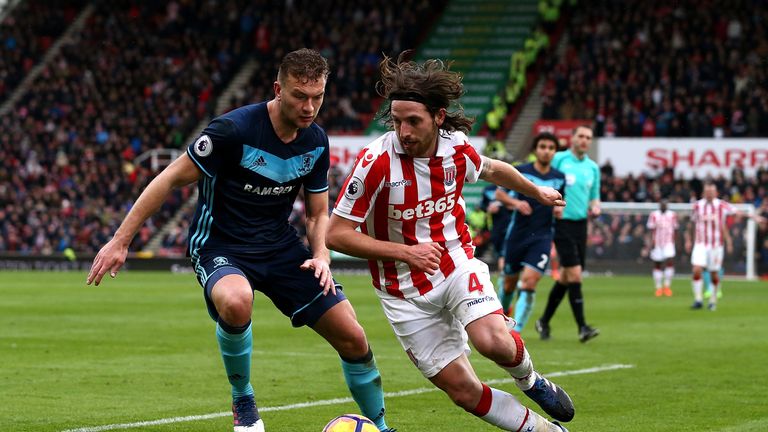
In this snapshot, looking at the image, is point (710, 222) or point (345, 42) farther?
point (345, 42)

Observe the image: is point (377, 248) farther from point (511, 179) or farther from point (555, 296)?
point (555, 296)

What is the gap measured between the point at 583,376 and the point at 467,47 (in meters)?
32.2

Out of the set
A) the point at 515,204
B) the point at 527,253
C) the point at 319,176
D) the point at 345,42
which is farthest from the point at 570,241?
the point at 345,42

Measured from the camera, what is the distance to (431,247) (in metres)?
6.83

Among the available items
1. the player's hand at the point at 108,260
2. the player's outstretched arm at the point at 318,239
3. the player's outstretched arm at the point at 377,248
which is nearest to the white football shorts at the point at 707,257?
the player's outstretched arm at the point at 318,239

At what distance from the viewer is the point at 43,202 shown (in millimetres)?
38656

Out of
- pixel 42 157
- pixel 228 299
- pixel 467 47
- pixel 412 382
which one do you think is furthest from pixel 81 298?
pixel 467 47

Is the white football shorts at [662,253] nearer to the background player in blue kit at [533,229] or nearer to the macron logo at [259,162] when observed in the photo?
the background player in blue kit at [533,229]

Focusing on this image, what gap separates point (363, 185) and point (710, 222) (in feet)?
57.5

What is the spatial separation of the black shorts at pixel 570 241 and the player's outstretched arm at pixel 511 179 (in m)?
7.42

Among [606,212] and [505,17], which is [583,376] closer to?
[606,212]

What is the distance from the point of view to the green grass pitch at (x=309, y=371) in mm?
8664

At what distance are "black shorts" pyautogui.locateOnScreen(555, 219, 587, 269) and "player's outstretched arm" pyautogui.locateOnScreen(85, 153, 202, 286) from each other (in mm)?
8300

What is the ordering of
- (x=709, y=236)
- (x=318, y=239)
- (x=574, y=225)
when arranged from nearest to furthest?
(x=318, y=239) < (x=574, y=225) < (x=709, y=236)
